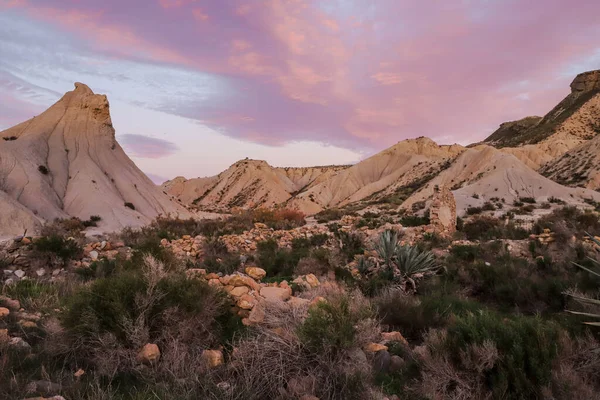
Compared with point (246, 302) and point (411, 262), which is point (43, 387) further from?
point (411, 262)

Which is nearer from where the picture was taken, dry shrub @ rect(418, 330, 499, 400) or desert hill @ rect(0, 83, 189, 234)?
dry shrub @ rect(418, 330, 499, 400)

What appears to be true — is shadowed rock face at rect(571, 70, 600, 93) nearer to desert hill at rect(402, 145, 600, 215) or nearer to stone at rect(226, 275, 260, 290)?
desert hill at rect(402, 145, 600, 215)

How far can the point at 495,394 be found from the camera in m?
3.22

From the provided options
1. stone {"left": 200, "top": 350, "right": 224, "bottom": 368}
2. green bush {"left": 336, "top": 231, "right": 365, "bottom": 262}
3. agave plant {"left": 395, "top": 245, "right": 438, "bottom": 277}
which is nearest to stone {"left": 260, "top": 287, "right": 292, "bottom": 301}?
stone {"left": 200, "top": 350, "right": 224, "bottom": 368}

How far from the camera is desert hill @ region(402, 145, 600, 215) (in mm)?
28352

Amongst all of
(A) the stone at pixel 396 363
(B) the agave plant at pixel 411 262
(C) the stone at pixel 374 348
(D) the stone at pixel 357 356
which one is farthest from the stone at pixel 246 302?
(B) the agave plant at pixel 411 262

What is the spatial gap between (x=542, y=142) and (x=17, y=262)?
73.8 metres

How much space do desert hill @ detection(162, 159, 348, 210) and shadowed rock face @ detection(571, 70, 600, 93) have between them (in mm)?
58801

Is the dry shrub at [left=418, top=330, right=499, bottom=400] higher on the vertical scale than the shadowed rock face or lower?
lower

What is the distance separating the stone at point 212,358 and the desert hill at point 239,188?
62.8m

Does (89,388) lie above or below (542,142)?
below

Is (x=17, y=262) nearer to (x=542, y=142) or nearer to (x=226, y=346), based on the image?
(x=226, y=346)

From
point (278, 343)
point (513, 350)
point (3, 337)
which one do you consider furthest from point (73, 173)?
point (513, 350)

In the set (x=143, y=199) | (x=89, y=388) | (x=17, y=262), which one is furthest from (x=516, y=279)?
(x=143, y=199)
